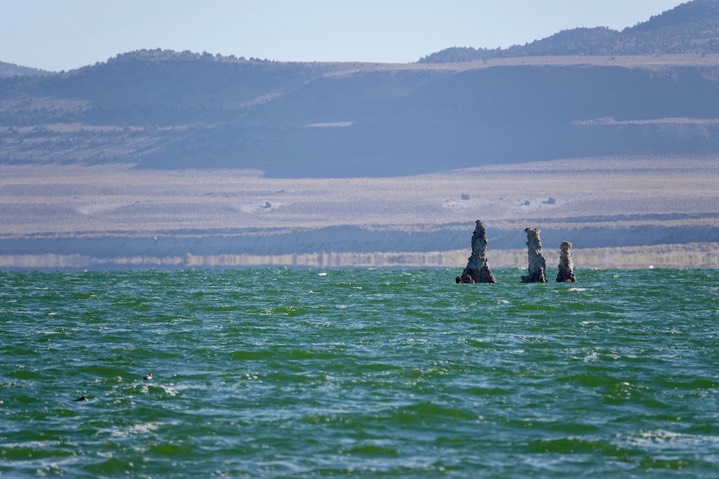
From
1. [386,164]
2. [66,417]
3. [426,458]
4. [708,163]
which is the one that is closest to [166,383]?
[66,417]

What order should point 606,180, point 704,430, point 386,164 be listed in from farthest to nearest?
point 386,164 → point 606,180 → point 704,430

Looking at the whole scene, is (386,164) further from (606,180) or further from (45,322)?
(45,322)

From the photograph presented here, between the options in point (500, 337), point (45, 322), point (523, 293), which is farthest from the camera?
point (523, 293)

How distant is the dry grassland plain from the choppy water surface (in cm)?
8380

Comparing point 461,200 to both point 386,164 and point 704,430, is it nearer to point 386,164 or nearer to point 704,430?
point 386,164

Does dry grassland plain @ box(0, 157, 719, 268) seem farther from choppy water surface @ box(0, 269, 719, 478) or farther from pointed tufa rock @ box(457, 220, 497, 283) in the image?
choppy water surface @ box(0, 269, 719, 478)

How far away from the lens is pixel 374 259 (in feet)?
443

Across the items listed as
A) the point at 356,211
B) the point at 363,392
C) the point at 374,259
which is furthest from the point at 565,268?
the point at 356,211

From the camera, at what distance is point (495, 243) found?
5581 inches

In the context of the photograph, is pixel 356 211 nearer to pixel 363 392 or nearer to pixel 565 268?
pixel 565 268

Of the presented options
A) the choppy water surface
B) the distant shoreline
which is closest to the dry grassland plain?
the distant shoreline

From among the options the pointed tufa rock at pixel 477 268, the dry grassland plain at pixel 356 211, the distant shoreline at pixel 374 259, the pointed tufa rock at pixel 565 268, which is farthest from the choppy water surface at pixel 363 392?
the dry grassland plain at pixel 356 211

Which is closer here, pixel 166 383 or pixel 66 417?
pixel 66 417

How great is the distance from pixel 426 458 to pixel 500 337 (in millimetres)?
13581
